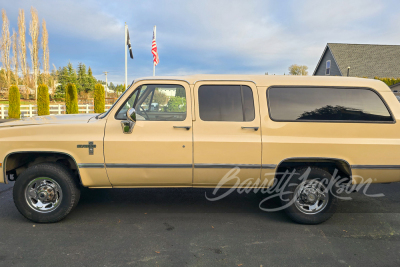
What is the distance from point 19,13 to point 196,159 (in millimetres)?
54279

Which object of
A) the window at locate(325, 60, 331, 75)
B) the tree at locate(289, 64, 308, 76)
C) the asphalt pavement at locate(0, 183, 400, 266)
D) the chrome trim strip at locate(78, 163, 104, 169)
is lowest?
the asphalt pavement at locate(0, 183, 400, 266)

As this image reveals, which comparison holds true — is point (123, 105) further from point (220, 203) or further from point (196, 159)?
point (220, 203)

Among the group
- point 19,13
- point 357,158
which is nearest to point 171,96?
point 357,158

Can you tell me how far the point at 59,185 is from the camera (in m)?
3.98

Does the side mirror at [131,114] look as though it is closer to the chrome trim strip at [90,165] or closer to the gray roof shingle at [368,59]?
the chrome trim strip at [90,165]

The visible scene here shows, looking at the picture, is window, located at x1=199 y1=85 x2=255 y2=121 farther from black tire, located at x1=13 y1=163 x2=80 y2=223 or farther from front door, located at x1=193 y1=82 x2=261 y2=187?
black tire, located at x1=13 y1=163 x2=80 y2=223

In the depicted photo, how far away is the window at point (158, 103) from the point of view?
13.1ft

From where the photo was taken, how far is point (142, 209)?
15.2 ft

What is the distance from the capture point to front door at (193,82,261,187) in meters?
3.91

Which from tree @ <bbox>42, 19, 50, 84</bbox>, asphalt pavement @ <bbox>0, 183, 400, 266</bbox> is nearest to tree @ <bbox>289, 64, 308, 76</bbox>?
tree @ <bbox>42, 19, 50, 84</bbox>

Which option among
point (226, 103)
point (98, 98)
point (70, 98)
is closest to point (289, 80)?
point (226, 103)

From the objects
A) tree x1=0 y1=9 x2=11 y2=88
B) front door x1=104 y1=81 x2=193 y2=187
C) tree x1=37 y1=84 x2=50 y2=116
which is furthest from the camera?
tree x1=0 y1=9 x2=11 y2=88

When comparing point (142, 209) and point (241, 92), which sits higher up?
point (241, 92)

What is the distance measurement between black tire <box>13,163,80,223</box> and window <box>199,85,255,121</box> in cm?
195
